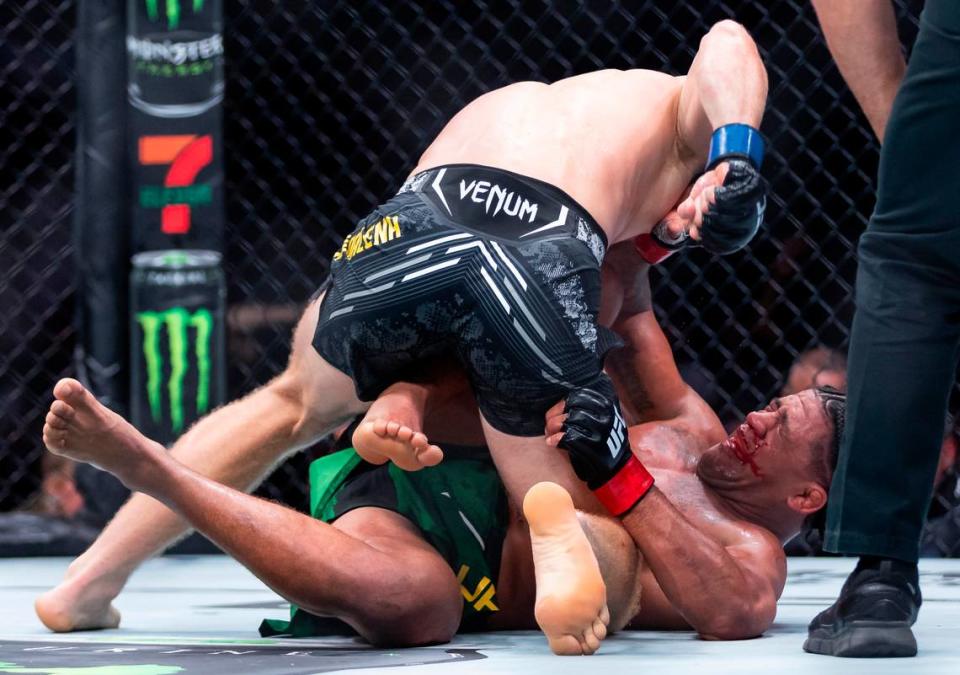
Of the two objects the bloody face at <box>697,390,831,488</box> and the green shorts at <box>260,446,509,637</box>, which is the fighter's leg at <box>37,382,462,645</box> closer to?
the green shorts at <box>260,446,509,637</box>

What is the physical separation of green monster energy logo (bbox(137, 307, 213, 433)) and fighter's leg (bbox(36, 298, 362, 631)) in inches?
35.0

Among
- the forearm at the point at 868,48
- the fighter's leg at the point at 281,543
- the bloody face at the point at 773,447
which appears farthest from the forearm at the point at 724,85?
the fighter's leg at the point at 281,543

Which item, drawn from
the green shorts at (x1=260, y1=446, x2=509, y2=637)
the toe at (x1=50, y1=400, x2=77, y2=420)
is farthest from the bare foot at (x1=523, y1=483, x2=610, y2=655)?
the toe at (x1=50, y1=400, x2=77, y2=420)

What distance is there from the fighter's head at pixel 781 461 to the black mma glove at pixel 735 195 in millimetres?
368

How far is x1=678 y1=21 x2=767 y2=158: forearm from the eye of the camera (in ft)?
4.83

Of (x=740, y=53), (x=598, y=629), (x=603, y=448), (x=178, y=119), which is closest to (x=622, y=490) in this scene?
(x=603, y=448)

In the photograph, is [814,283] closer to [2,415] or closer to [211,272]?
[211,272]

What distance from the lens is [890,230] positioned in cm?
125

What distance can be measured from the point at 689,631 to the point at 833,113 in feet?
5.97

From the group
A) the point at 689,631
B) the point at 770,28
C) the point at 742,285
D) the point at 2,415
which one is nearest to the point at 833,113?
the point at 770,28

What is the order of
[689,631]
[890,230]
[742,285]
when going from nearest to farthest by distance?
[890,230]
[689,631]
[742,285]

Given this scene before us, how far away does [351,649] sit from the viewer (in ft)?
4.72

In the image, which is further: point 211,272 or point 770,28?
point 770,28

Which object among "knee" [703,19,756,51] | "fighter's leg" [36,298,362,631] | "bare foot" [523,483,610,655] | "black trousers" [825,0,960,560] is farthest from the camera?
"fighter's leg" [36,298,362,631]
